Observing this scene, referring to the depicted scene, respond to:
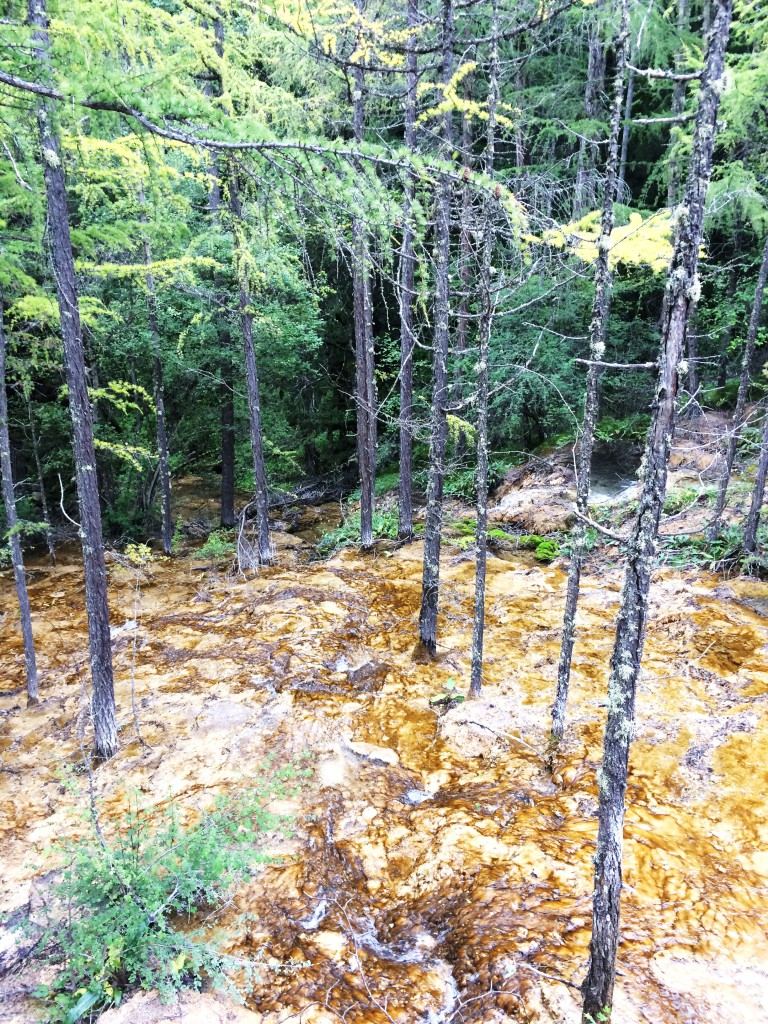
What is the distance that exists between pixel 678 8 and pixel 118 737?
78.6ft

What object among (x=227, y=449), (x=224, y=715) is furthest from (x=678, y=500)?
(x=227, y=449)

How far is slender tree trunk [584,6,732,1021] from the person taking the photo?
2848mm

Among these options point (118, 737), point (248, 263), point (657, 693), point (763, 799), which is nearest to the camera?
point (763, 799)

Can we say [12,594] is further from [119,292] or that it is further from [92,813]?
[92,813]

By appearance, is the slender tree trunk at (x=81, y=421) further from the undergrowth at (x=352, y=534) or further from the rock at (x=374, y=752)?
the undergrowth at (x=352, y=534)

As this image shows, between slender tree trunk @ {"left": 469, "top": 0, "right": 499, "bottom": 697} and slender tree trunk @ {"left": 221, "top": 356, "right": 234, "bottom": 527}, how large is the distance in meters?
10.9

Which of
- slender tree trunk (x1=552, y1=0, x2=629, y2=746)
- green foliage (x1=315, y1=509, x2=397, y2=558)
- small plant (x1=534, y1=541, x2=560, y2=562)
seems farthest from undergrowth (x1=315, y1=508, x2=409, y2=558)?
slender tree trunk (x1=552, y1=0, x2=629, y2=746)

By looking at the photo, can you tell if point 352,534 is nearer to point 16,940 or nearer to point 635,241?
point 635,241

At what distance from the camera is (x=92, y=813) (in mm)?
4520

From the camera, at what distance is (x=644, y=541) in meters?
3.20

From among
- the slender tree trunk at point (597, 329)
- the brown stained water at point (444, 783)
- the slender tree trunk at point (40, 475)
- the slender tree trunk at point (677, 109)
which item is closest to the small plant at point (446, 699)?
the brown stained water at point (444, 783)

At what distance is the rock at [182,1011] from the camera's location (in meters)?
3.78

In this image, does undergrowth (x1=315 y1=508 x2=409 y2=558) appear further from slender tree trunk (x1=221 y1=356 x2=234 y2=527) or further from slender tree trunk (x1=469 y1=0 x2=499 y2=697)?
slender tree trunk (x1=469 y1=0 x2=499 y2=697)

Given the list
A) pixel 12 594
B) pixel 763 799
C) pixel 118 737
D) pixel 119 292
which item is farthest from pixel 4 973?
pixel 119 292
